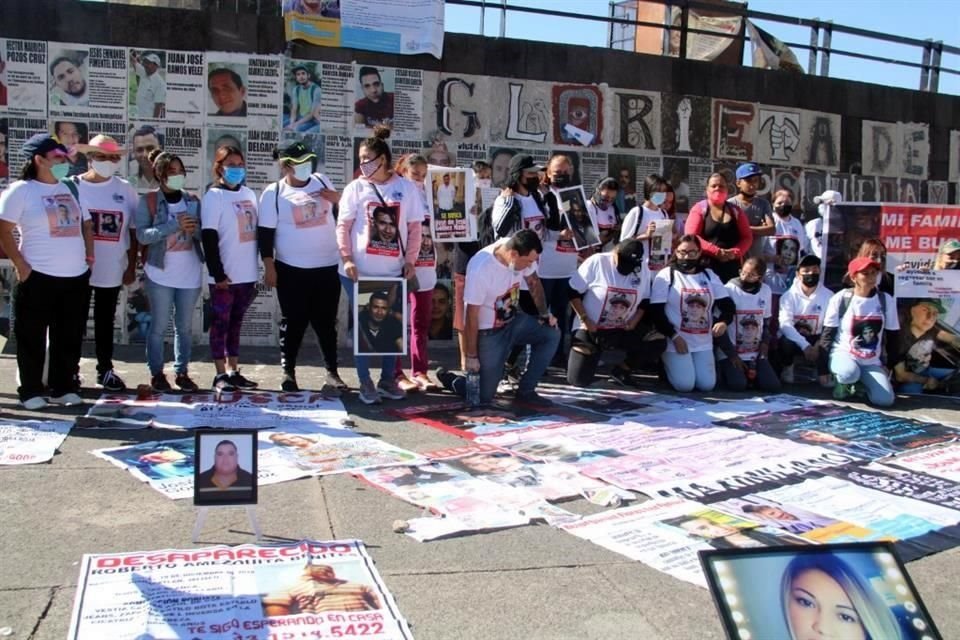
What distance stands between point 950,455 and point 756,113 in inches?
224

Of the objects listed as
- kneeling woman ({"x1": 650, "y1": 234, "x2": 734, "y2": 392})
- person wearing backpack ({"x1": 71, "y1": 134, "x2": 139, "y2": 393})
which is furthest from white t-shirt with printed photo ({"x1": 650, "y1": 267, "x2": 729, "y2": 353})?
person wearing backpack ({"x1": 71, "y1": 134, "x2": 139, "y2": 393})

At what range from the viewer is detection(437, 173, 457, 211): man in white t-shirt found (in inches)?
300

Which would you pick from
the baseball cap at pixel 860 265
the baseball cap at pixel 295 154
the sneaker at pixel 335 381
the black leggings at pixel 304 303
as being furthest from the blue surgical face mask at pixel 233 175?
the baseball cap at pixel 860 265

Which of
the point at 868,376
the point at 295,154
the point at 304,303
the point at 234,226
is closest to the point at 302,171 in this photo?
the point at 295,154

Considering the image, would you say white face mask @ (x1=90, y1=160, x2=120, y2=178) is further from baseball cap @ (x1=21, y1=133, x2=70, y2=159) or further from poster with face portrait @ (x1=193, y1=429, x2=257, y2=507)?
poster with face portrait @ (x1=193, y1=429, x2=257, y2=507)

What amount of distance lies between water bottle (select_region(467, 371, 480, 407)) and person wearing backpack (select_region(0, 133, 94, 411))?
2.56 meters

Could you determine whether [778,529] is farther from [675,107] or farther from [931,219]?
[675,107]

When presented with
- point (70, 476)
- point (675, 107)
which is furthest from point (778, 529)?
point (675, 107)

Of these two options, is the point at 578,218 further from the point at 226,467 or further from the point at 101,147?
the point at 226,467

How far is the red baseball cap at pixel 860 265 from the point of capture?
299 inches

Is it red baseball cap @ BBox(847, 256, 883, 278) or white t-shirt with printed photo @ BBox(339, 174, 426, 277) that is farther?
red baseball cap @ BBox(847, 256, 883, 278)

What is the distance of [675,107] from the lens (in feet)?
33.2

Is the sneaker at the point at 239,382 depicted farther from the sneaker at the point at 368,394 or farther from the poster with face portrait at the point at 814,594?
the poster with face portrait at the point at 814,594

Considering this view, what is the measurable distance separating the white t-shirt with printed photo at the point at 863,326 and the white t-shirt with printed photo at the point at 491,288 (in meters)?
2.71
